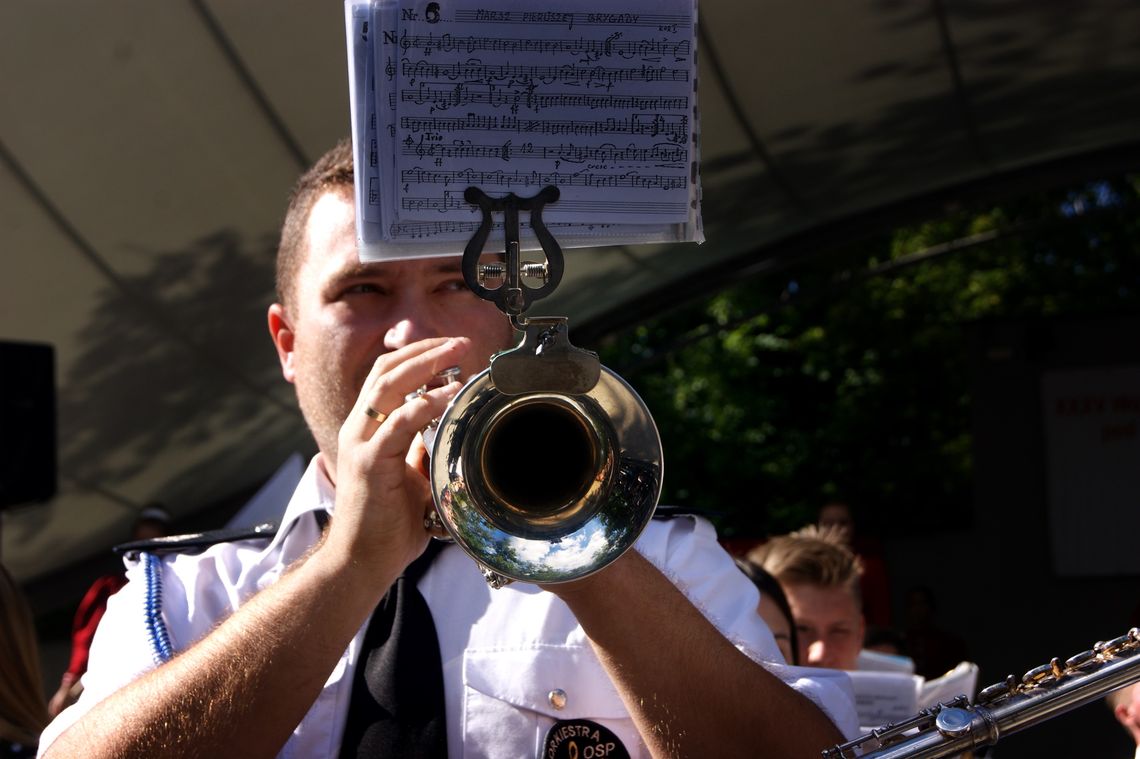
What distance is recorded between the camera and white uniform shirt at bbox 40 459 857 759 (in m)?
2.16

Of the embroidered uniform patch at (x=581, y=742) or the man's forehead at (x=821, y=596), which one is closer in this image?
the embroidered uniform patch at (x=581, y=742)

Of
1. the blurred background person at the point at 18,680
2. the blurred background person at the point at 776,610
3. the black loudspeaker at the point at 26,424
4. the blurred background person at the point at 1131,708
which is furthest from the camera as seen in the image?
the black loudspeaker at the point at 26,424

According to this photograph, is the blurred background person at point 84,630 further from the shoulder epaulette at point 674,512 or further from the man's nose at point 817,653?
the shoulder epaulette at point 674,512

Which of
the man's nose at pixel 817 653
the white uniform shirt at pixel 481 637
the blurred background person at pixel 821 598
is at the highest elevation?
the white uniform shirt at pixel 481 637

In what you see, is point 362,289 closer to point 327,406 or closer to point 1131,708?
point 327,406

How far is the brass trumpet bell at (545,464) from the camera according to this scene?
1803 millimetres

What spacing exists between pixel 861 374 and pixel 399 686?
16805 mm

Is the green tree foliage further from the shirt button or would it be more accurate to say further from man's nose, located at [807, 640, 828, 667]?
the shirt button

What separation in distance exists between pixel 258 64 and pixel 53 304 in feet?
6.27

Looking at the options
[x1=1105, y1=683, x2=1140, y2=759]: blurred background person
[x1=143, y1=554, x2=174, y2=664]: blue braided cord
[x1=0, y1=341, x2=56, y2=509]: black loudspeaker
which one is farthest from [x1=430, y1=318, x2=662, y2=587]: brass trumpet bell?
[x1=0, y1=341, x2=56, y2=509]: black loudspeaker

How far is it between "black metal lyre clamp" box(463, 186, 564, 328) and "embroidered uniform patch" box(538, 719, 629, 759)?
2.41 feet

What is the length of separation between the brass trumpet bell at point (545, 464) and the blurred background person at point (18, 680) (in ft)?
6.27

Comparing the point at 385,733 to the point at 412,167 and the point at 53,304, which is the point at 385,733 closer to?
the point at 412,167

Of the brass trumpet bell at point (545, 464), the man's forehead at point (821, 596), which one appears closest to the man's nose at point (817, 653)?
the man's forehead at point (821, 596)
